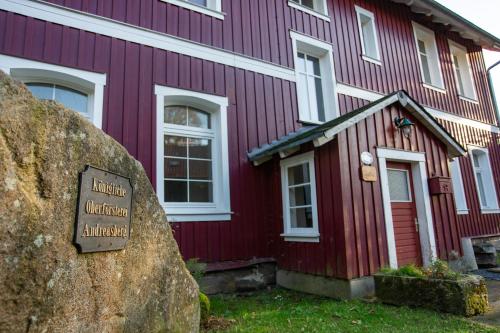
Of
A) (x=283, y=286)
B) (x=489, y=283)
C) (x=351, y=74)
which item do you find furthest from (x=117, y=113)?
(x=489, y=283)

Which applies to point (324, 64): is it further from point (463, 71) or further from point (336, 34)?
point (463, 71)

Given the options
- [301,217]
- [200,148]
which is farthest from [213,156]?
[301,217]

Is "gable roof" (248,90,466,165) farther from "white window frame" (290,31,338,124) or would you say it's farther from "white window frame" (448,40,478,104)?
"white window frame" (448,40,478,104)

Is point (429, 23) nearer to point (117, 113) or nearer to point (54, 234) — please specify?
point (117, 113)

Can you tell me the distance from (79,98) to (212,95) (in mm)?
2330

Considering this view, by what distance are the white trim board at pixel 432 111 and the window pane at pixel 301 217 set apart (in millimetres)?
3834

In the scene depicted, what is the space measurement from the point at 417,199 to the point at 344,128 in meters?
2.56

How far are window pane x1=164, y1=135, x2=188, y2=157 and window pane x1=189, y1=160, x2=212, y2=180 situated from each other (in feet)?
0.83

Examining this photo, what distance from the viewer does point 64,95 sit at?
18.7ft

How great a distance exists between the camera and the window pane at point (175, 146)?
6.38 m

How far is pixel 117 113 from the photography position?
5.80 m

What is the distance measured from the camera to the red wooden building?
5.65 metres

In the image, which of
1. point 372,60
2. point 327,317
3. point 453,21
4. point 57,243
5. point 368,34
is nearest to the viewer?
point 57,243

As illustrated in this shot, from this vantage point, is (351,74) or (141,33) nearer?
(141,33)
